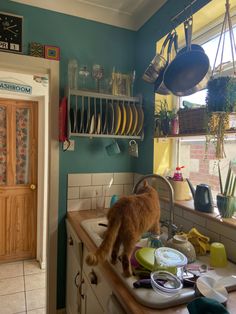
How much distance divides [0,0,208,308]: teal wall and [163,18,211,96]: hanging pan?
1.61ft

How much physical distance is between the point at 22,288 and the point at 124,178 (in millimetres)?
1613

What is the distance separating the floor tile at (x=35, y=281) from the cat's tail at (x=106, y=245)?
2.01m

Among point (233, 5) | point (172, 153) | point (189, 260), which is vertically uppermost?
point (233, 5)

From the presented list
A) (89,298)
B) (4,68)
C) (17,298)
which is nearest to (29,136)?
A: (4,68)

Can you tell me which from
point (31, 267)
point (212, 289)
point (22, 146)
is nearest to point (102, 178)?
point (212, 289)

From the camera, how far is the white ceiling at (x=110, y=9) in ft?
5.52

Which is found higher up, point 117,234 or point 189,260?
point 117,234

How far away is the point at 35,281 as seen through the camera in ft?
8.20

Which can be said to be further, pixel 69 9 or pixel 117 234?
pixel 69 9

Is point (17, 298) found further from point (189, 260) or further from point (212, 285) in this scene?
point (212, 285)

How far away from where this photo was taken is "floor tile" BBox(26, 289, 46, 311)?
6.88 ft

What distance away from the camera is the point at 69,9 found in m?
1.74

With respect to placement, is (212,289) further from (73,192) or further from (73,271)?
(73,192)

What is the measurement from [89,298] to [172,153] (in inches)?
45.6
